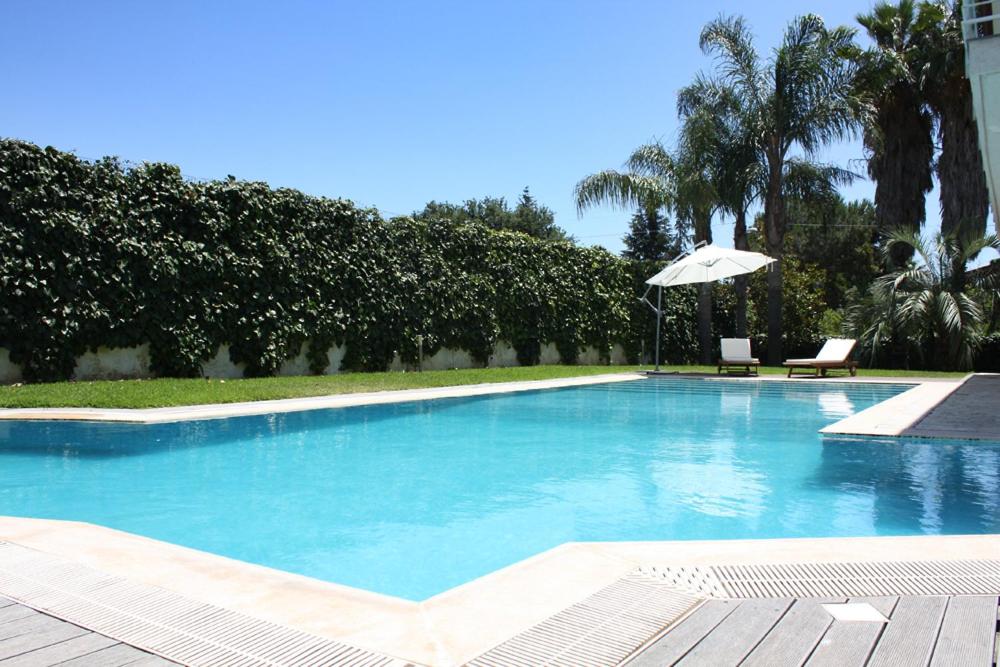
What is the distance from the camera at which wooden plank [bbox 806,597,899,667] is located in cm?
213

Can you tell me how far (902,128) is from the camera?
2295cm

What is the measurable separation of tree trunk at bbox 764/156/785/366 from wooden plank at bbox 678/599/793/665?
19.8 m

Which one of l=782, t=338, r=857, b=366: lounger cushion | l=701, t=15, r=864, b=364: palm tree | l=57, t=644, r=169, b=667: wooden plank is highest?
→ l=701, t=15, r=864, b=364: palm tree

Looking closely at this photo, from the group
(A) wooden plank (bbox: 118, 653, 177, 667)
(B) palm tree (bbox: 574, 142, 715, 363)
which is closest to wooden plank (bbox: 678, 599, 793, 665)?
(A) wooden plank (bbox: 118, 653, 177, 667)

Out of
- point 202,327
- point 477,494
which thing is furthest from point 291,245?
point 477,494

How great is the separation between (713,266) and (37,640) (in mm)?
16756

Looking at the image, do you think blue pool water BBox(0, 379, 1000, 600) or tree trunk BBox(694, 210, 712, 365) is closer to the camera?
blue pool water BBox(0, 379, 1000, 600)

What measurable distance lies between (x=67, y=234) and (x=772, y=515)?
11.5m

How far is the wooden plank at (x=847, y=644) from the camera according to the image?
2135mm

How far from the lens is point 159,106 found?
17641 mm

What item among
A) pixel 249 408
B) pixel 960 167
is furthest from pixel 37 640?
pixel 960 167

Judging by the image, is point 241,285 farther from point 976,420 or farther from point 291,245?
point 976,420

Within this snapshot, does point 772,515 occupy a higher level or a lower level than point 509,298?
lower

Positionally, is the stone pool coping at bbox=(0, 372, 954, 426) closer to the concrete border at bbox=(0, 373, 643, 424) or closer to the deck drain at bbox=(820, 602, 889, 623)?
the concrete border at bbox=(0, 373, 643, 424)
